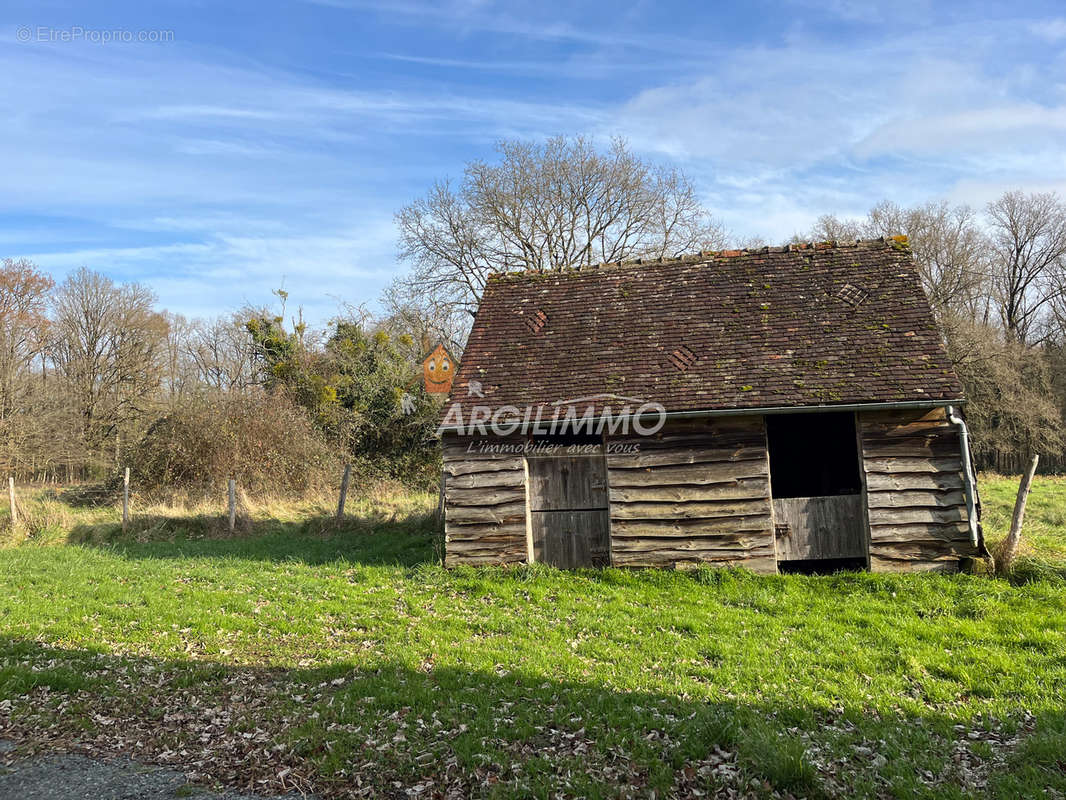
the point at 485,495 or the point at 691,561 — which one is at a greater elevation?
the point at 485,495

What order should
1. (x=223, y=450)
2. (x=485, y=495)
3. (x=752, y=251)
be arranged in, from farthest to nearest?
1. (x=223, y=450)
2. (x=752, y=251)
3. (x=485, y=495)

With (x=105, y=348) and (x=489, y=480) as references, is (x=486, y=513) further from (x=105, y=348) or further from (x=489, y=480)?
(x=105, y=348)

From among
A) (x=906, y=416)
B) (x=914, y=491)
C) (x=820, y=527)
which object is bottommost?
(x=820, y=527)

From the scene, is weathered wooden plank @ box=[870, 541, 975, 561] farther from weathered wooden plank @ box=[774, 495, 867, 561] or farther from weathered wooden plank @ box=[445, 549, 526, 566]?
weathered wooden plank @ box=[445, 549, 526, 566]

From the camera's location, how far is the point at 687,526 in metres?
11.2

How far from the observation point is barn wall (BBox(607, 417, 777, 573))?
435 inches

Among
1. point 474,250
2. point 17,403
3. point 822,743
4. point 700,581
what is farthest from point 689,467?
point 17,403

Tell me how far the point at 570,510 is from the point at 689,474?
85.7 inches

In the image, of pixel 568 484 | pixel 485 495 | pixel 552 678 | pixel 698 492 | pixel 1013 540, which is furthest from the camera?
pixel 568 484

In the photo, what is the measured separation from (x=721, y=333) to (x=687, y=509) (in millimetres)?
3356

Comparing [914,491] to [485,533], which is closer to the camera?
[914,491]

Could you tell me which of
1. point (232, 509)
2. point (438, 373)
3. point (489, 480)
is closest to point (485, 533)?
point (489, 480)

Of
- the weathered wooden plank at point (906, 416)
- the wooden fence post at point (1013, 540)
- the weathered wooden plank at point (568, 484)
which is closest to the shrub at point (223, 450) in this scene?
the weathered wooden plank at point (568, 484)

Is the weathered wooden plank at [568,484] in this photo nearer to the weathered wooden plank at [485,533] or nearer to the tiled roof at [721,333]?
the weathered wooden plank at [485,533]
